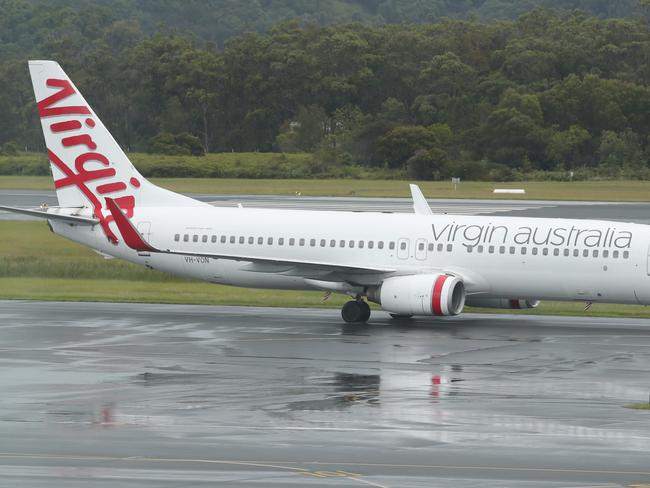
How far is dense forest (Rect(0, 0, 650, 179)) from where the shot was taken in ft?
369

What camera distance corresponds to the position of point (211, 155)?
11675 cm

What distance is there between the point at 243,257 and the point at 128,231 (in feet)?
11.4

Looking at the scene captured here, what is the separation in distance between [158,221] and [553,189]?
190ft

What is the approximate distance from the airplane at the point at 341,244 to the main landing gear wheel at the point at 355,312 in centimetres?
4

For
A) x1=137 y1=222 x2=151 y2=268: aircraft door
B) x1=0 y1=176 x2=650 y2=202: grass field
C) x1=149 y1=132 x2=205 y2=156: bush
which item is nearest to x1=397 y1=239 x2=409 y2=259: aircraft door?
x1=137 y1=222 x2=151 y2=268: aircraft door

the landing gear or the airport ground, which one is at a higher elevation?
the airport ground

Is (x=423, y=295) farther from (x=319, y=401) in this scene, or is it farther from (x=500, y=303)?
(x=319, y=401)

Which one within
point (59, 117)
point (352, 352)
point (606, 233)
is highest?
point (59, 117)

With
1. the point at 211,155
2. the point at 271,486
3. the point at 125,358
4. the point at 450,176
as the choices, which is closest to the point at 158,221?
the point at 125,358

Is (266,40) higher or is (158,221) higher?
(266,40)

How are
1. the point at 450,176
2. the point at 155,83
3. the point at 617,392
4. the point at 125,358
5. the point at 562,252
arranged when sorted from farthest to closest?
1. the point at 155,83
2. the point at 450,176
3. the point at 562,252
4. the point at 125,358
5. the point at 617,392

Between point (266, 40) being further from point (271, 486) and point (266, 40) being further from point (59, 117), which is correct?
point (271, 486)

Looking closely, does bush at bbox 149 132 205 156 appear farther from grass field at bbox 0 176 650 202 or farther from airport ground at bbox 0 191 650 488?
airport ground at bbox 0 191 650 488

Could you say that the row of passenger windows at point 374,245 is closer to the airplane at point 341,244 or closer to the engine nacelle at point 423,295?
the airplane at point 341,244
